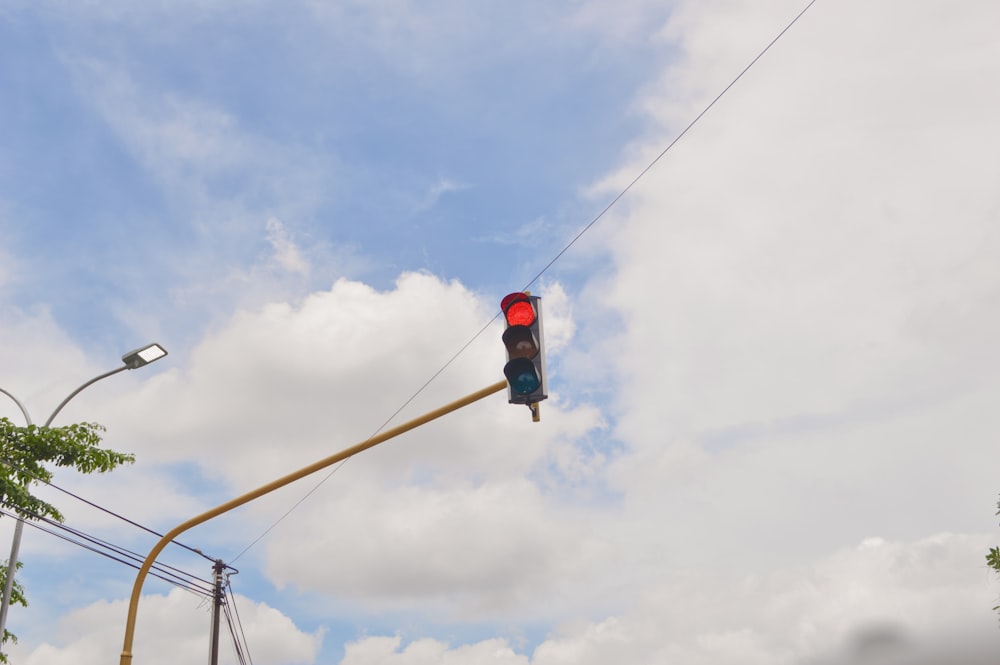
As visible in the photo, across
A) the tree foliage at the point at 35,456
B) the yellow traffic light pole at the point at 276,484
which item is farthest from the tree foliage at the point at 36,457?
the yellow traffic light pole at the point at 276,484

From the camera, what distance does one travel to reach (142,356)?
1709 cm

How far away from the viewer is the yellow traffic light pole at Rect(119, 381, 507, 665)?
9.41 metres

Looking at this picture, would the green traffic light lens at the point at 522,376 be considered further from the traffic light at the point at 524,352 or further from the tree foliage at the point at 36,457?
the tree foliage at the point at 36,457

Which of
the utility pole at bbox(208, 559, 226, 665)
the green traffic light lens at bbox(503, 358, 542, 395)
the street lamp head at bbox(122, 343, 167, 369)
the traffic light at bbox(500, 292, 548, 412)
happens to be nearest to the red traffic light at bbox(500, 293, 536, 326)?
the traffic light at bbox(500, 292, 548, 412)

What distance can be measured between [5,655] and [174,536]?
1188 cm

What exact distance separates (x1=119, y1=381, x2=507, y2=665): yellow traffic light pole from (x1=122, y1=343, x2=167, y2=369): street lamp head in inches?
262

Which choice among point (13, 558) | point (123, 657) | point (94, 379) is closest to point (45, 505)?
point (13, 558)

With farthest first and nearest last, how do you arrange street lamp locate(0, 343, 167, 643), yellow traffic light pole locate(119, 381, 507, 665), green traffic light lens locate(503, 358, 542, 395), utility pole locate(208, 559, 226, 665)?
utility pole locate(208, 559, 226, 665), street lamp locate(0, 343, 167, 643), yellow traffic light pole locate(119, 381, 507, 665), green traffic light lens locate(503, 358, 542, 395)

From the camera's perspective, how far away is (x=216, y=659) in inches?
1113

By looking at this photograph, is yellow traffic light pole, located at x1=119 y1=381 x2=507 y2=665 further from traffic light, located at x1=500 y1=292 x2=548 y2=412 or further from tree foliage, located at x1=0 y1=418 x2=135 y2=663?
tree foliage, located at x1=0 y1=418 x2=135 y2=663

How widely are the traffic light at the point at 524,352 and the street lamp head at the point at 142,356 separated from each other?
1107 cm

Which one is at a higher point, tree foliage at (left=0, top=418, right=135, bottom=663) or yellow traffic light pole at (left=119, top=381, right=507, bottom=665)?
tree foliage at (left=0, top=418, right=135, bottom=663)

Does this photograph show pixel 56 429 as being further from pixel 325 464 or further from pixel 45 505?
pixel 325 464

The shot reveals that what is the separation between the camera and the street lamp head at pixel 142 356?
17000 millimetres
